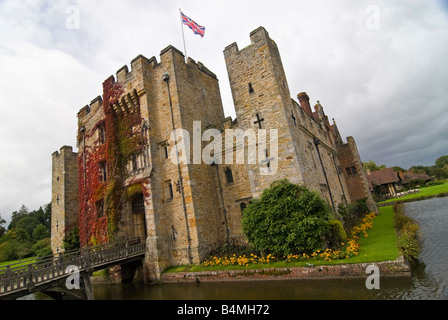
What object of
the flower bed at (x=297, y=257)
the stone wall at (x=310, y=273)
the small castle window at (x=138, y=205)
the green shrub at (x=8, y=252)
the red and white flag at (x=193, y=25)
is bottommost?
the stone wall at (x=310, y=273)

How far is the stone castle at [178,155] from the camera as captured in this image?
46.3 ft

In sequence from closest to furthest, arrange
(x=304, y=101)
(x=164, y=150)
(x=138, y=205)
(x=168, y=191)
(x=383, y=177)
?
(x=168, y=191)
(x=164, y=150)
(x=138, y=205)
(x=304, y=101)
(x=383, y=177)

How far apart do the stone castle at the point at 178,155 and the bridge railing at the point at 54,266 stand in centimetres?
198

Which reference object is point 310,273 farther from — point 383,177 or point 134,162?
point 383,177

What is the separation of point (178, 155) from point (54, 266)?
904cm

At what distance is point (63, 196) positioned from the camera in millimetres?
24750

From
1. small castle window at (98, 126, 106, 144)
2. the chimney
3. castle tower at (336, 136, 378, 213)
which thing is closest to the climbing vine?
small castle window at (98, 126, 106, 144)

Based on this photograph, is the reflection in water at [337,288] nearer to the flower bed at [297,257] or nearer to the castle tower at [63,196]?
the flower bed at [297,257]

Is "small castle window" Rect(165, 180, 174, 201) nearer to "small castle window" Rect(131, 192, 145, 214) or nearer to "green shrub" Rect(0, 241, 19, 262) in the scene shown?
"small castle window" Rect(131, 192, 145, 214)

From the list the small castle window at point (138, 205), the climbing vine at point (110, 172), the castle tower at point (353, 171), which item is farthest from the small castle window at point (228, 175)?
Answer: the castle tower at point (353, 171)

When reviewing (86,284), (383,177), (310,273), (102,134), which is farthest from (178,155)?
(383,177)

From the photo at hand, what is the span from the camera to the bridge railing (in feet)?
28.6

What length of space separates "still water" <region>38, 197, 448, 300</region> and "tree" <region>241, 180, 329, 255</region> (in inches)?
75.5
